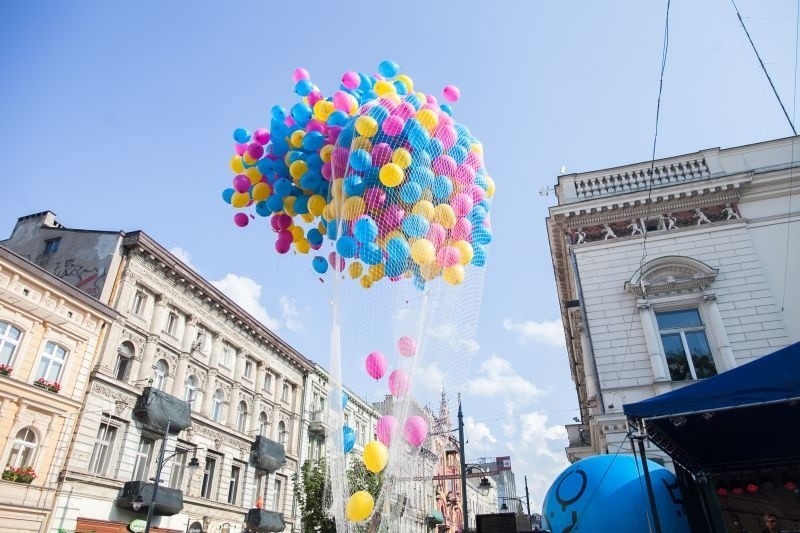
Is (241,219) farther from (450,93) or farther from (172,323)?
(172,323)

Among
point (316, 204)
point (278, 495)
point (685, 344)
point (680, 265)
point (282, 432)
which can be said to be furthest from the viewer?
point (282, 432)

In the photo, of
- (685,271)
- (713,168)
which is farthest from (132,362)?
(713,168)

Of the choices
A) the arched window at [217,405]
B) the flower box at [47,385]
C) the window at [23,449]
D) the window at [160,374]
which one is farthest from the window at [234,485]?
the flower box at [47,385]

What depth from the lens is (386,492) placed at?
716 cm

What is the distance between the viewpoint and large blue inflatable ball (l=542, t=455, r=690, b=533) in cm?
698

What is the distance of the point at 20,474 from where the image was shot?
1600 cm

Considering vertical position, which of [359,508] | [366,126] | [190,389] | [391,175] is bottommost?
[359,508]

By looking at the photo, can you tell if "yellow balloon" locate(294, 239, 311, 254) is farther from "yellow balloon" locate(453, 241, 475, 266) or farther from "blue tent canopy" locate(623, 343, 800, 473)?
"blue tent canopy" locate(623, 343, 800, 473)

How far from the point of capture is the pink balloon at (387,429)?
294 inches

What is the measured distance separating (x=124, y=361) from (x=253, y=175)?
1553cm

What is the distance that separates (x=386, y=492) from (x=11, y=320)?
16.0 meters

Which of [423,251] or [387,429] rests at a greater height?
[423,251]

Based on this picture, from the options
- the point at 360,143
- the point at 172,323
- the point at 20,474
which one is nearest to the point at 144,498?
the point at 20,474

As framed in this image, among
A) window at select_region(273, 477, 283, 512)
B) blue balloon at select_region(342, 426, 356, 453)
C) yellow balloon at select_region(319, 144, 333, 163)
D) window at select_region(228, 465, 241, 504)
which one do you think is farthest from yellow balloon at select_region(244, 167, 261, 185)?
window at select_region(273, 477, 283, 512)
